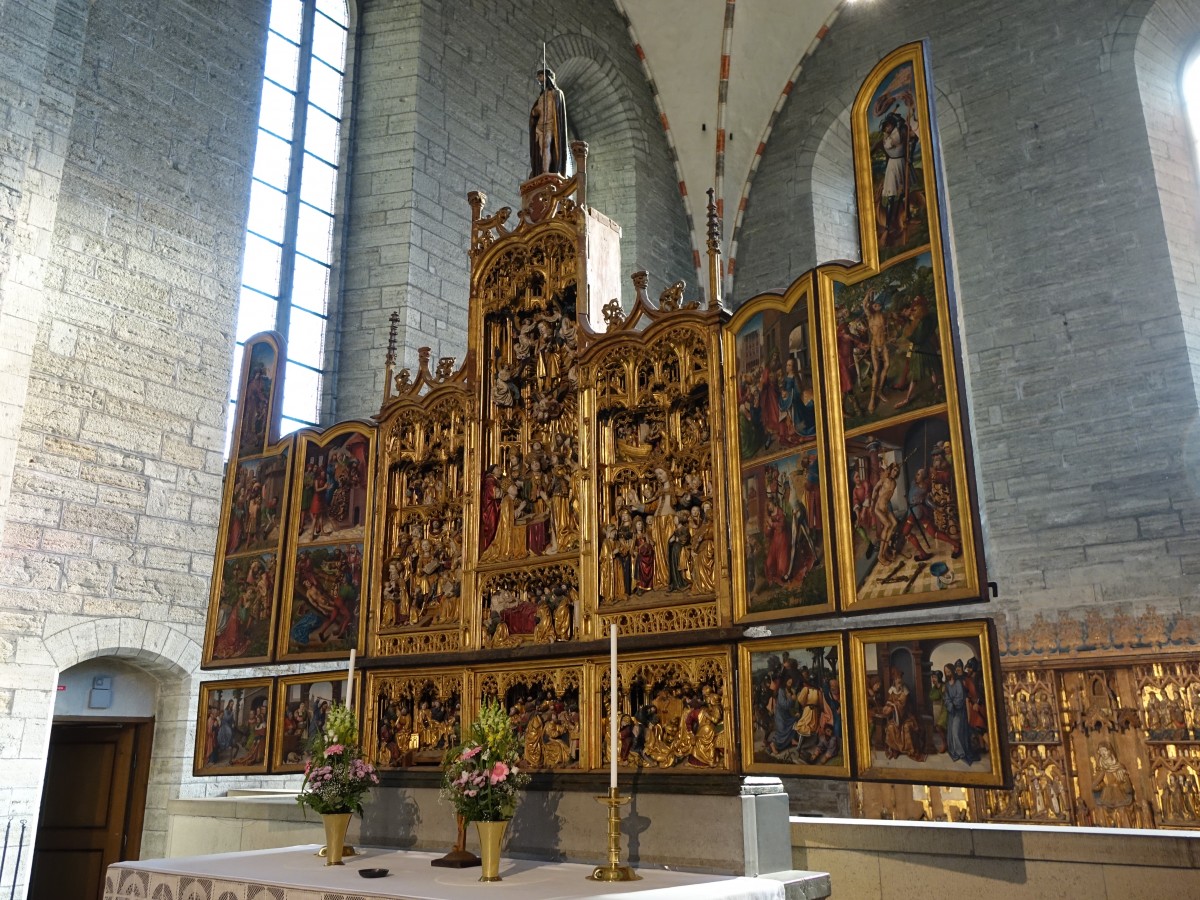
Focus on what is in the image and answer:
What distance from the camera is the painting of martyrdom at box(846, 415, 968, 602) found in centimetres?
462

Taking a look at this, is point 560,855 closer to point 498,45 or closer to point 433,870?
point 433,870

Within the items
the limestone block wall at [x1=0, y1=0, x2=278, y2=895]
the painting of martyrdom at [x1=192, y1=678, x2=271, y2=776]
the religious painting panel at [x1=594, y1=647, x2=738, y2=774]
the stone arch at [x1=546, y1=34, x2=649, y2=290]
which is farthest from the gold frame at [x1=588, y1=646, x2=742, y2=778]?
the stone arch at [x1=546, y1=34, x2=649, y2=290]

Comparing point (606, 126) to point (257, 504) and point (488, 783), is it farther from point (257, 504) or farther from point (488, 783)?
point (488, 783)

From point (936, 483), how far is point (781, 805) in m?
1.88

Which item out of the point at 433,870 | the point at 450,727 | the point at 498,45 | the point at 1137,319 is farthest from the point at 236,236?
the point at 1137,319

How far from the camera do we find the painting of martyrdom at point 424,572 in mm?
6668

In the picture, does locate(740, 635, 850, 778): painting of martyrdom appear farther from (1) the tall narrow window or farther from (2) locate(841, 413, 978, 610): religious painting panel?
(1) the tall narrow window

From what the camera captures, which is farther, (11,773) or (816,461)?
(11,773)

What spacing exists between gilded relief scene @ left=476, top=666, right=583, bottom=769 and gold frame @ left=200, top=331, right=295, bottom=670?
190 cm

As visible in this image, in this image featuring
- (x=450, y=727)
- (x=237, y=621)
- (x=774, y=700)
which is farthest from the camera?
(x=237, y=621)

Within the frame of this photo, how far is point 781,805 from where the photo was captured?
5.33 m

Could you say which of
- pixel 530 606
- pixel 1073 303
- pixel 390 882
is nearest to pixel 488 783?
pixel 390 882

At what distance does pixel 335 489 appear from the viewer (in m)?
7.33

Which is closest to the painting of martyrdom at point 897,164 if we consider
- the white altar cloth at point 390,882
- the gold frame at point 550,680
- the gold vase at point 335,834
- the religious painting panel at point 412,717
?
the gold frame at point 550,680
